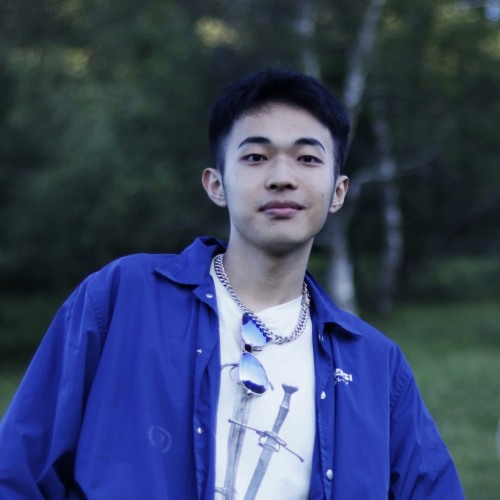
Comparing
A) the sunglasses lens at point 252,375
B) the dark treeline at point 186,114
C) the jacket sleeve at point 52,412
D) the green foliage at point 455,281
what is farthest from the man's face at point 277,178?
the green foliage at point 455,281

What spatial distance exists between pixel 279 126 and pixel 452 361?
14595 mm

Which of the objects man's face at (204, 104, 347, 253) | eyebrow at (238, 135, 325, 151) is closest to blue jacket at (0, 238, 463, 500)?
man's face at (204, 104, 347, 253)

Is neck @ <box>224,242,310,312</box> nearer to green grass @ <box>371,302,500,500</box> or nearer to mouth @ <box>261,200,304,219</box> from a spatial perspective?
mouth @ <box>261,200,304,219</box>

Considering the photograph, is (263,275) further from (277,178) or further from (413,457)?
(413,457)

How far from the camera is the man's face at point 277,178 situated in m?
2.40

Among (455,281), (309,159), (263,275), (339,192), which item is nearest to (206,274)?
(263,275)

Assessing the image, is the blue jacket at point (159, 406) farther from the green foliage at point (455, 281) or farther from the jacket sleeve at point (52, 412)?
the green foliage at point (455, 281)

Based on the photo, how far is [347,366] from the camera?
7.98 ft

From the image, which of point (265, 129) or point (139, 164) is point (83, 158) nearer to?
point (139, 164)

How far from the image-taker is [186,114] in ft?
66.6

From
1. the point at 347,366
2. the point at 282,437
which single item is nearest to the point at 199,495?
the point at 282,437

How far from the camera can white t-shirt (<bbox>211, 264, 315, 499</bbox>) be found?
225 centimetres

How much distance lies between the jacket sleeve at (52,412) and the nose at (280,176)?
1.57ft

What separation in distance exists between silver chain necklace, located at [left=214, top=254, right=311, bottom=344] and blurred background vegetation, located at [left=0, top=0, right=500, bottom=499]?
14379 millimetres
